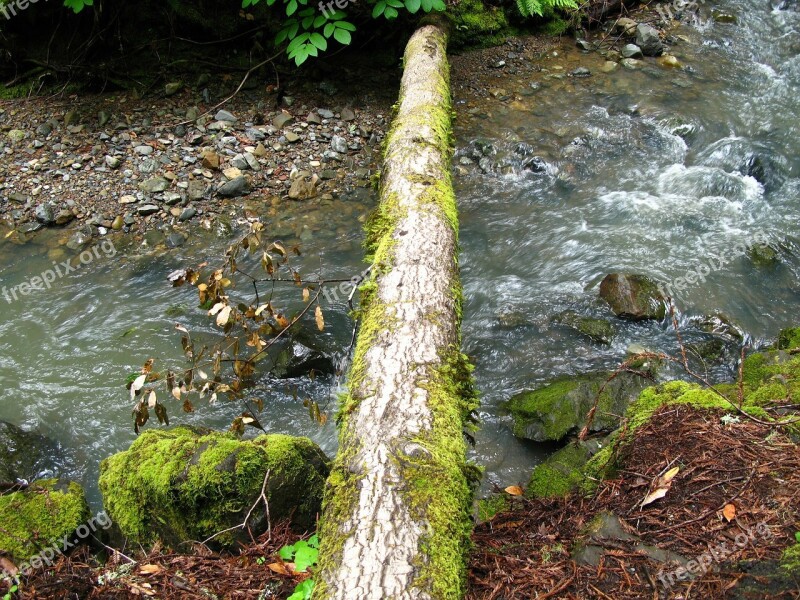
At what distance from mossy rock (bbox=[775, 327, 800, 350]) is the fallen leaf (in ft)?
7.44

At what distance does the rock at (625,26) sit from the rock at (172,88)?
22.6 ft

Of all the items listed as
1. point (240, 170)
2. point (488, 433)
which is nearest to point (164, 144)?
point (240, 170)

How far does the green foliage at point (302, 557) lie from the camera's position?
250 centimetres

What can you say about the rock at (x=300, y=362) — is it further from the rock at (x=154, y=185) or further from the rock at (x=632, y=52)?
the rock at (x=632, y=52)

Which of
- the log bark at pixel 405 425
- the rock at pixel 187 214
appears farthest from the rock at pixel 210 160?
the log bark at pixel 405 425

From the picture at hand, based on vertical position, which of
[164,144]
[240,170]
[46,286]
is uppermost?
[164,144]

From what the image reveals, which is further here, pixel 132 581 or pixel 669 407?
pixel 669 407

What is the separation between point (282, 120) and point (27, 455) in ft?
15.9

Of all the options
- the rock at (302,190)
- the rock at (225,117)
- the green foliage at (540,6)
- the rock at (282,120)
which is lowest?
Answer: the rock at (302,190)

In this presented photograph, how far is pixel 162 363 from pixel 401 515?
3.44 metres

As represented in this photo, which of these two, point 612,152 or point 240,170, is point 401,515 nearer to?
point 240,170

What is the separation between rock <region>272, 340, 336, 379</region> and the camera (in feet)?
16.0

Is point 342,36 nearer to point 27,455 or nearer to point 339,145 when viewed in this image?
point 339,145

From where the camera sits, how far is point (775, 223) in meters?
6.16
